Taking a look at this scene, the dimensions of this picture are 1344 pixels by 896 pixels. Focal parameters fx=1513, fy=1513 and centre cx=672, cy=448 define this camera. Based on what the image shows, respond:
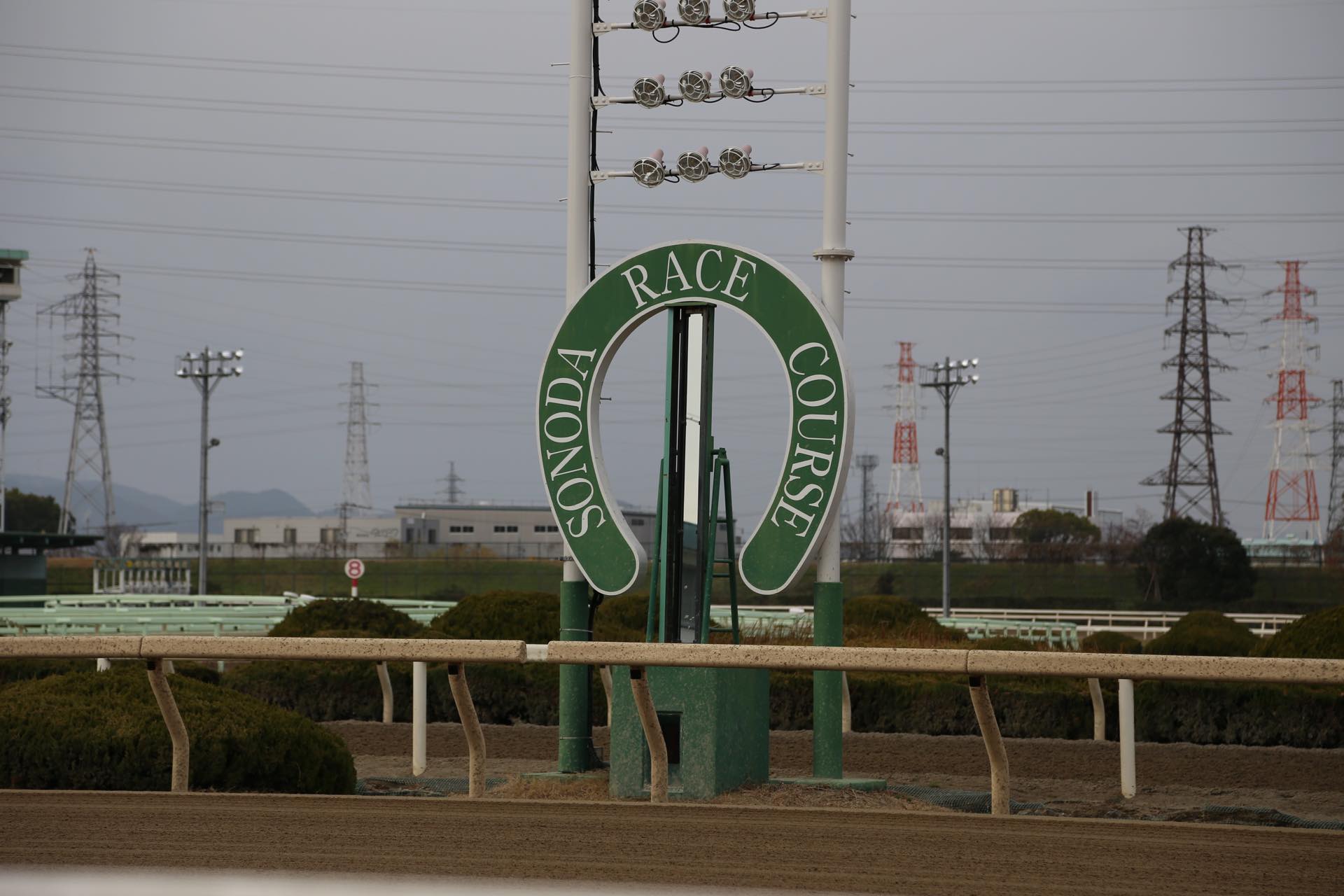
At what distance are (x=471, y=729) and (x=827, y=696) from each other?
2500 mm

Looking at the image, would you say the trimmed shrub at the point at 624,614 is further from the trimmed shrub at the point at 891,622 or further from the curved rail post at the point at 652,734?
the curved rail post at the point at 652,734

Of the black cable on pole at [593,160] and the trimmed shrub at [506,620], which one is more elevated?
the black cable on pole at [593,160]

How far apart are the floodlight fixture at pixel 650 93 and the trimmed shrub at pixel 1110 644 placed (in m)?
12.3

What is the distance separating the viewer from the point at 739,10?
925 centimetres

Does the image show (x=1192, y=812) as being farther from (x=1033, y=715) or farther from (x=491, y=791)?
(x=1033, y=715)

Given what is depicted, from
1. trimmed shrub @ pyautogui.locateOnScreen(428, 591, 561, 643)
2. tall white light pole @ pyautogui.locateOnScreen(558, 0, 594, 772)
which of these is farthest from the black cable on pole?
trimmed shrub @ pyautogui.locateOnScreen(428, 591, 561, 643)

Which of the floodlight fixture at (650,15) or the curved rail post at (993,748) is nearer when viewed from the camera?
the curved rail post at (993,748)

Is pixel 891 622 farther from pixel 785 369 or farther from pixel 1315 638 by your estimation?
pixel 785 369

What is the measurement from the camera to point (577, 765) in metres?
8.74

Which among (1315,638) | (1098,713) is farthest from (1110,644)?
(1098,713)

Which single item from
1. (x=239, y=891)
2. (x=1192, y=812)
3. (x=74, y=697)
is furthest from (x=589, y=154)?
(x=239, y=891)

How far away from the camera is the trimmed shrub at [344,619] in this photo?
16.6 metres

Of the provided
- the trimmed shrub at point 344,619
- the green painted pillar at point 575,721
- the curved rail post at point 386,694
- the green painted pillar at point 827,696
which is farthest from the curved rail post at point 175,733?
the trimmed shrub at point 344,619

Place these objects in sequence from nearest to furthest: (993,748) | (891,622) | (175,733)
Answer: (993,748)
(175,733)
(891,622)
